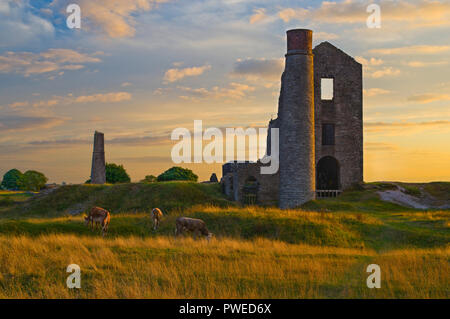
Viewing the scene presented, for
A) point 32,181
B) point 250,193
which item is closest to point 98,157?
point 250,193

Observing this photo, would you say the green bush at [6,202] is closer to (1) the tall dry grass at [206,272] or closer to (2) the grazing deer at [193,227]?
(2) the grazing deer at [193,227]

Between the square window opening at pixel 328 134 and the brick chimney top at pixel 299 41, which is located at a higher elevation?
the brick chimney top at pixel 299 41

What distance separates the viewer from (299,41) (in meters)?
35.4

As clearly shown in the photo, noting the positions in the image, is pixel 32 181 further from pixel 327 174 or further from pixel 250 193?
pixel 327 174

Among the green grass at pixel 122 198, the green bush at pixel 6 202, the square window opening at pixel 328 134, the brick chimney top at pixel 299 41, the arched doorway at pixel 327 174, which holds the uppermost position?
the brick chimney top at pixel 299 41

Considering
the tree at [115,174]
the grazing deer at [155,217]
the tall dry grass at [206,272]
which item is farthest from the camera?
the tree at [115,174]

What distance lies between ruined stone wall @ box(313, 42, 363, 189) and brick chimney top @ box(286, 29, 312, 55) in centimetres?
702

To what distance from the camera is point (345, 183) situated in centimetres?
4281

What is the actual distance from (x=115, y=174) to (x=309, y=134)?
4013cm

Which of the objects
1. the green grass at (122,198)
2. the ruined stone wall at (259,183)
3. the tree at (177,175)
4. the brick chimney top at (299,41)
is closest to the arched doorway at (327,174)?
the ruined stone wall at (259,183)

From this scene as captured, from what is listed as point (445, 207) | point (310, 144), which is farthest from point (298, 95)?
point (445, 207)

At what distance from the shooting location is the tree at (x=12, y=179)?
79812 mm

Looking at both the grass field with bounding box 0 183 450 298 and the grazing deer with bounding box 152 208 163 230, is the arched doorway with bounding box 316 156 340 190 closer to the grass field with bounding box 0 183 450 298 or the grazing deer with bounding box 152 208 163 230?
the grass field with bounding box 0 183 450 298

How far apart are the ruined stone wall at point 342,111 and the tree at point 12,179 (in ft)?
191
